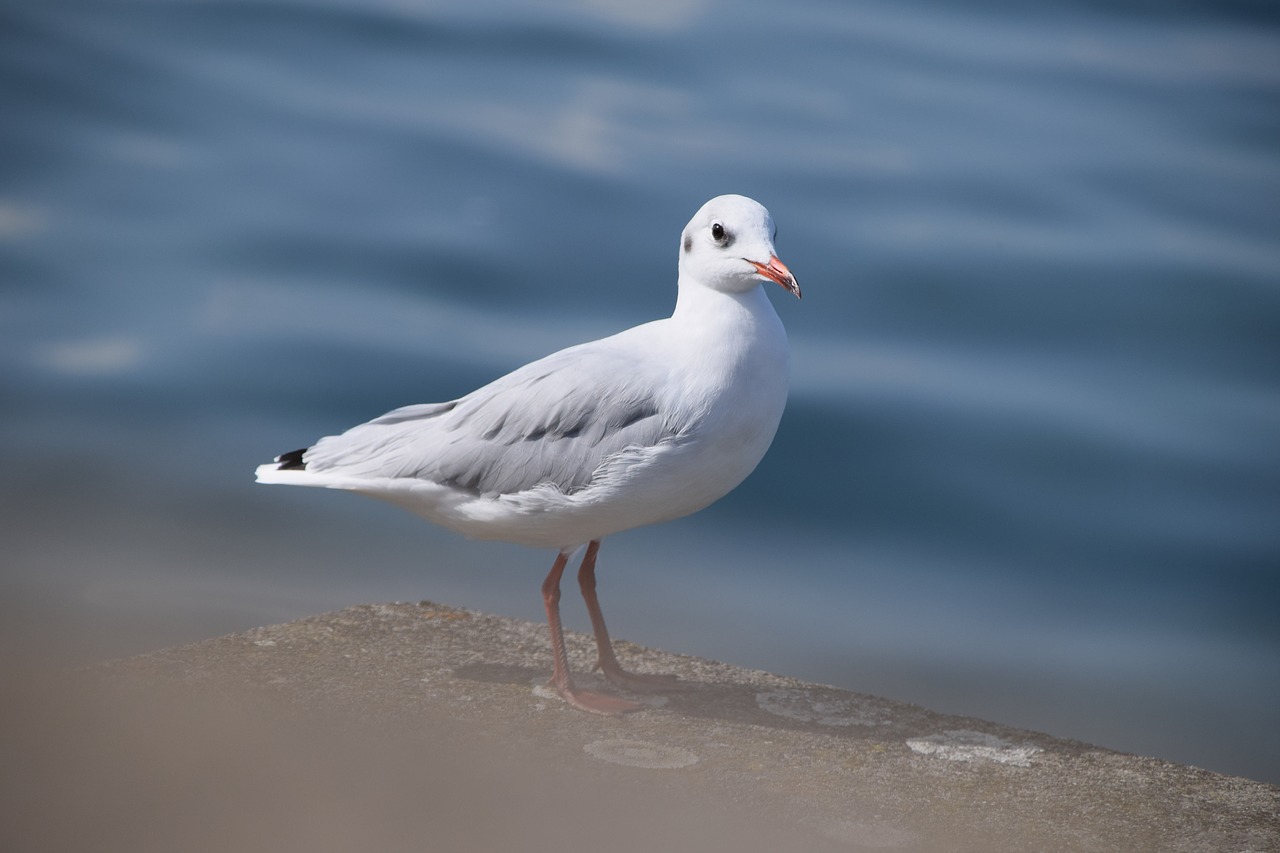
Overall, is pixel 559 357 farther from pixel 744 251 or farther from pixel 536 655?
pixel 536 655

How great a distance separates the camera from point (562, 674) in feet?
19.6

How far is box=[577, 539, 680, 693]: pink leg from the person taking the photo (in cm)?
625

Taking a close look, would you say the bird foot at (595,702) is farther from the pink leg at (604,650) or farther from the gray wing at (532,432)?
the gray wing at (532,432)

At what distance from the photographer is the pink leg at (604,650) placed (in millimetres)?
6254

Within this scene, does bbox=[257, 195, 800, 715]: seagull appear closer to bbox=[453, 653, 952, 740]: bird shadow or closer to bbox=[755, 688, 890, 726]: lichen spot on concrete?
bbox=[453, 653, 952, 740]: bird shadow

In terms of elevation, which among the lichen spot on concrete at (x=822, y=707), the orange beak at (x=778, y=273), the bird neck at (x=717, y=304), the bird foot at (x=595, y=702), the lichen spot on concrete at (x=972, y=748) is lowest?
the lichen spot on concrete at (x=972, y=748)

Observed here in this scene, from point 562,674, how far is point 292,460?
1474 mm

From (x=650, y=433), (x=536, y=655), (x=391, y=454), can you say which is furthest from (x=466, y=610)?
(x=650, y=433)

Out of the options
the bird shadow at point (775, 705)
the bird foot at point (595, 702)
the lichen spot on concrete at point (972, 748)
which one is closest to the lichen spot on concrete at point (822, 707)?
the bird shadow at point (775, 705)

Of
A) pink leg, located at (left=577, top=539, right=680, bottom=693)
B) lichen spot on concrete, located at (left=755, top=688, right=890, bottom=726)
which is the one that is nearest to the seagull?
pink leg, located at (left=577, top=539, right=680, bottom=693)

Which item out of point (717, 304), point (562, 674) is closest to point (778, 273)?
point (717, 304)

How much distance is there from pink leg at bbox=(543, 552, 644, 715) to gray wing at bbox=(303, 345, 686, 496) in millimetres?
527

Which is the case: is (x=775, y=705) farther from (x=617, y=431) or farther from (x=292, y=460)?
(x=292, y=460)

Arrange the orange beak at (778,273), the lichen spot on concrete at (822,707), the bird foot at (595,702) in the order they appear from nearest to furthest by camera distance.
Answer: the orange beak at (778,273) → the bird foot at (595,702) → the lichen spot on concrete at (822,707)
